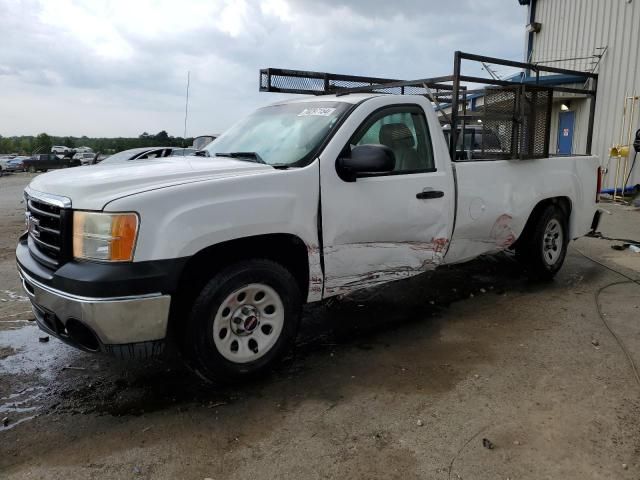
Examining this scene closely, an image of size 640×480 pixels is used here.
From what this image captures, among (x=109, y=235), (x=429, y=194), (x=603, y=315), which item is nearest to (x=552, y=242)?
(x=603, y=315)

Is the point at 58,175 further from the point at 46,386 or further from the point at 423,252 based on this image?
the point at 423,252

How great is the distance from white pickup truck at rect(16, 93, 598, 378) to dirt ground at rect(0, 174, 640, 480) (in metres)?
0.42

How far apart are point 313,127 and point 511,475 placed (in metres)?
2.64

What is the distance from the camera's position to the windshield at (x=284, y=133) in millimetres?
3898

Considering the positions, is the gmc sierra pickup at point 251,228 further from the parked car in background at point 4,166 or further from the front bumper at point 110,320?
the parked car in background at point 4,166

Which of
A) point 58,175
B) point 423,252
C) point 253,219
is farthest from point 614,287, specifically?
point 58,175

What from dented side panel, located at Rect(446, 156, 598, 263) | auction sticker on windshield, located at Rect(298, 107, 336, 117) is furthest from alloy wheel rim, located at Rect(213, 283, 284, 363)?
dented side panel, located at Rect(446, 156, 598, 263)

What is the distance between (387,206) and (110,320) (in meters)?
2.11

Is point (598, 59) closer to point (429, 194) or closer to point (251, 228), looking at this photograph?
point (429, 194)

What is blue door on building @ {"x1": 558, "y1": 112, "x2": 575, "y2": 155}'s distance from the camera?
15492mm

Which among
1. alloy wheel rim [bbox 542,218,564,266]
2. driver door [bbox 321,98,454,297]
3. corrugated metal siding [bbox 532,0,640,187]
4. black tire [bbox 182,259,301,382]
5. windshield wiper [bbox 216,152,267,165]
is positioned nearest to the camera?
black tire [bbox 182,259,301,382]

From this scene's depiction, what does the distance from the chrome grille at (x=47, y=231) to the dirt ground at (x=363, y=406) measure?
3.06 feet

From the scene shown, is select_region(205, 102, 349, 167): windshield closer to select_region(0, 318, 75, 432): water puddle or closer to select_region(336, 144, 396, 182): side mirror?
select_region(336, 144, 396, 182): side mirror

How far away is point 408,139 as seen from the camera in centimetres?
450
